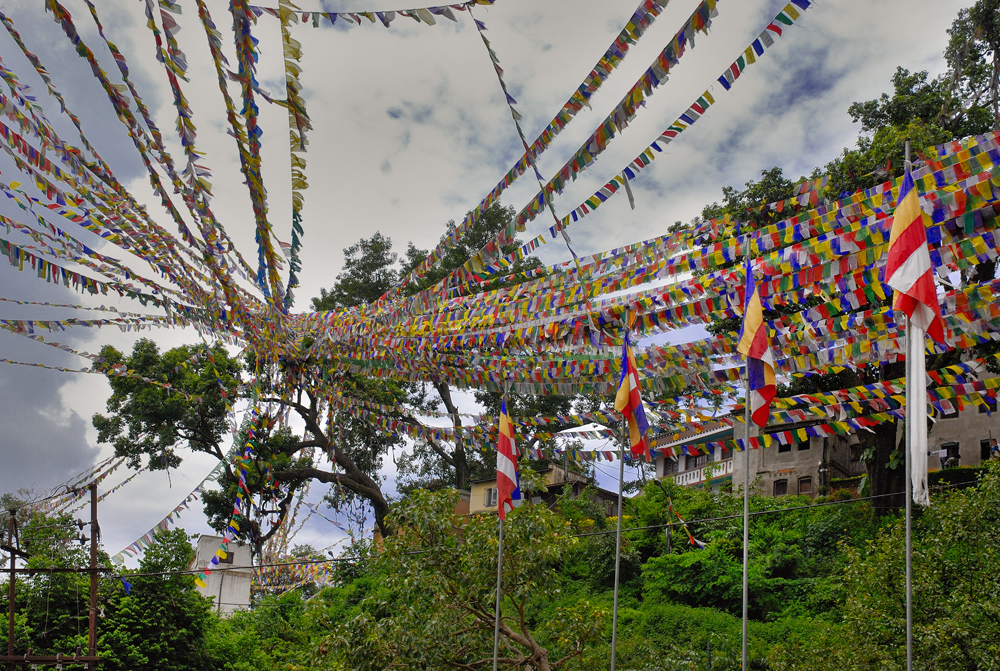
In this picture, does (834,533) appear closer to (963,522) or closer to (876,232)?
(963,522)

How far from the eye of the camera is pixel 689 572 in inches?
606

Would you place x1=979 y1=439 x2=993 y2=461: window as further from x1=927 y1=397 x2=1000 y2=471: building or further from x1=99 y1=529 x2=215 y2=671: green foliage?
x1=99 y1=529 x2=215 y2=671: green foliage

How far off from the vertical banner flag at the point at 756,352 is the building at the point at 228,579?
13.8m

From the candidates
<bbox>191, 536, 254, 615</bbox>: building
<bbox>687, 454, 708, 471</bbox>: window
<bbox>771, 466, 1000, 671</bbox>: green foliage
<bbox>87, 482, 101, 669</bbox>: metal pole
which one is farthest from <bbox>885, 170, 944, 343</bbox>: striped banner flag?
<bbox>687, 454, 708, 471</bbox>: window

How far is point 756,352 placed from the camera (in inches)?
195

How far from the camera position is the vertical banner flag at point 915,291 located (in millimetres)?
4020

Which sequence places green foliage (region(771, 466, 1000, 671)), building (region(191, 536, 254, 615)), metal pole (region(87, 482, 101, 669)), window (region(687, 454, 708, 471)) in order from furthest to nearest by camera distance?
window (region(687, 454, 708, 471)) → building (region(191, 536, 254, 615)) → metal pole (region(87, 482, 101, 669)) → green foliage (region(771, 466, 1000, 671))

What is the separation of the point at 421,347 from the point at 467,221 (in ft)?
7.37

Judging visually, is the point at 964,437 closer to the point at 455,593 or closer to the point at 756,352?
the point at 455,593

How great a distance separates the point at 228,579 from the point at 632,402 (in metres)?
14.8

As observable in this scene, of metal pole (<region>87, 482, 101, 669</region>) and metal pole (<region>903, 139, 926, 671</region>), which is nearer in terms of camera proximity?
metal pole (<region>903, 139, 926, 671</region>)

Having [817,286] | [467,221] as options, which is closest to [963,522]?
[817,286]

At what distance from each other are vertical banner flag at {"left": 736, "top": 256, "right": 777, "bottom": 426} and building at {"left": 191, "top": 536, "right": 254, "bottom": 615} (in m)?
13.8

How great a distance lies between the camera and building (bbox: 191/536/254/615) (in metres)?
16.6
